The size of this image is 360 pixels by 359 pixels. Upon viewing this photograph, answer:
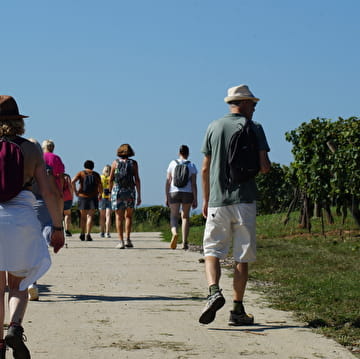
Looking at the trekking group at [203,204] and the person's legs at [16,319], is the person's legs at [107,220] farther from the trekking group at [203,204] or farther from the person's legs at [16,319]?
the person's legs at [16,319]

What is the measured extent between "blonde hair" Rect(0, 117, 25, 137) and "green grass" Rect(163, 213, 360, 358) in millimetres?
2797

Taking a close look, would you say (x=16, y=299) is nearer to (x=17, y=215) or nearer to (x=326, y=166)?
(x=17, y=215)

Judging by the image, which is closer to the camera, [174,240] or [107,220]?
[174,240]

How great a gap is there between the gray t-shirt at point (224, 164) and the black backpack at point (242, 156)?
→ 6 centimetres

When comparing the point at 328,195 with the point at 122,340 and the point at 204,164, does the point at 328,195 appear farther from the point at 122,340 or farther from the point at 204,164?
the point at 122,340

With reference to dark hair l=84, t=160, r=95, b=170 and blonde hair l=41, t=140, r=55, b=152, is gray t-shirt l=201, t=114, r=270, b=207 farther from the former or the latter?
dark hair l=84, t=160, r=95, b=170

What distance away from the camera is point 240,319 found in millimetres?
6602

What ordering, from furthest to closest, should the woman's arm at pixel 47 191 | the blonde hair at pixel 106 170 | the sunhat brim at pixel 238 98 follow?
1. the blonde hair at pixel 106 170
2. the sunhat brim at pixel 238 98
3. the woman's arm at pixel 47 191

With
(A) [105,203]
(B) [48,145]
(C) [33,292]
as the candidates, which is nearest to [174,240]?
(B) [48,145]

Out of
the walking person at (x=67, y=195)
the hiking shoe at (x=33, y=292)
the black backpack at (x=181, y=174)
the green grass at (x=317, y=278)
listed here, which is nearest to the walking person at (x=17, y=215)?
the green grass at (x=317, y=278)

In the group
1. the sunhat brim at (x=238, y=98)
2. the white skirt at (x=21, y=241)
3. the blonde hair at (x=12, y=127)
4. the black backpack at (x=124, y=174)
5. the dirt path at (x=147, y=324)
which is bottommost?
the dirt path at (x=147, y=324)

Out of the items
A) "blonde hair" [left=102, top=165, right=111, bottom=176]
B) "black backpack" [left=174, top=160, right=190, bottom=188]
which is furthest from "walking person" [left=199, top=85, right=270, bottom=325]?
"blonde hair" [left=102, top=165, right=111, bottom=176]

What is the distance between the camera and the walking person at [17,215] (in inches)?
198

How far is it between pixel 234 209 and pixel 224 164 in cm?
40
